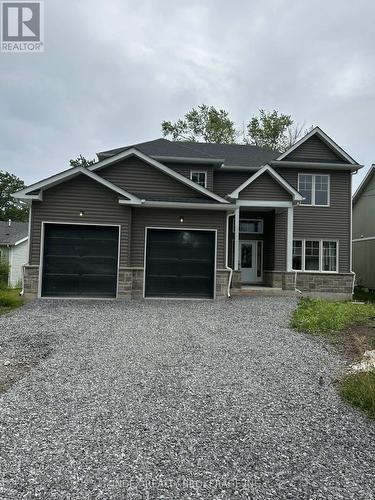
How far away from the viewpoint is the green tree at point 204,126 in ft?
102

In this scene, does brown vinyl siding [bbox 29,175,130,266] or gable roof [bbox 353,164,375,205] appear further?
gable roof [bbox 353,164,375,205]

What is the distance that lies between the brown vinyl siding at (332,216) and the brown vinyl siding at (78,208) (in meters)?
8.05

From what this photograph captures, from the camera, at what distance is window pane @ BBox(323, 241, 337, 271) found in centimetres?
1600

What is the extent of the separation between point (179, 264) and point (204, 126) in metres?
22.3

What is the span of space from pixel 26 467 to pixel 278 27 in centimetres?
1287

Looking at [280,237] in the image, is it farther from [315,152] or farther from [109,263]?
[109,263]

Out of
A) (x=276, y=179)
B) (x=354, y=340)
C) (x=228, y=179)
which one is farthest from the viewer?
(x=228, y=179)

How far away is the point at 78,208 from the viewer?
458 inches

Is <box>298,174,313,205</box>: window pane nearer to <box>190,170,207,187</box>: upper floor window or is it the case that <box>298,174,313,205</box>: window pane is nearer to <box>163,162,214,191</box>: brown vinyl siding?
<box>163,162,214,191</box>: brown vinyl siding

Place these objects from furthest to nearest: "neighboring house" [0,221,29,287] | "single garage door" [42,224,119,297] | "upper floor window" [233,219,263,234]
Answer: "neighboring house" [0,221,29,287] → "upper floor window" [233,219,263,234] → "single garage door" [42,224,119,297]

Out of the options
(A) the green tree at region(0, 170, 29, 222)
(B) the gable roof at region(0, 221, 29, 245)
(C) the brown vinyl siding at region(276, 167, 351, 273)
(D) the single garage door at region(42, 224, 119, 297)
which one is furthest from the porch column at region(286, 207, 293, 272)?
(A) the green tree at region(0, 170, 29, 222)

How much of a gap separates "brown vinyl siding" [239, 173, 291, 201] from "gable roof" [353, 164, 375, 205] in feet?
27.6

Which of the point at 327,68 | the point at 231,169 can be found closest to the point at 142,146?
the point at 231,169

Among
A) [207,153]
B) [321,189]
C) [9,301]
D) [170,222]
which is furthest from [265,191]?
→ [9,301]
